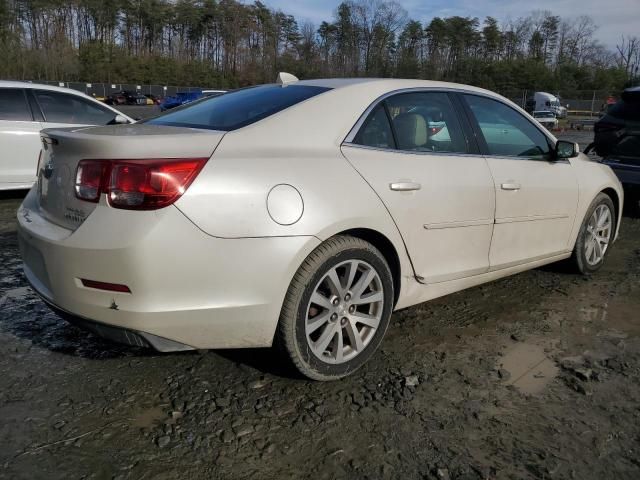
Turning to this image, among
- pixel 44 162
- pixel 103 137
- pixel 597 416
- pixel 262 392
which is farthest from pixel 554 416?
pixel 44 162

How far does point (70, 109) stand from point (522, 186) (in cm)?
619

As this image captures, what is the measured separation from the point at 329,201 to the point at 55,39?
80.4 m

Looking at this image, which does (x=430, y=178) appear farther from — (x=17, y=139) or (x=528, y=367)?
(x=17, y=139)

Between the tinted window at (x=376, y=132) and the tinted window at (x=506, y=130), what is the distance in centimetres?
88

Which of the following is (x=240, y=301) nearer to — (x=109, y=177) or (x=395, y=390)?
(x=109, y=177)

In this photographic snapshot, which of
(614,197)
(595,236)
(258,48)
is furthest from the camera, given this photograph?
(258,48)

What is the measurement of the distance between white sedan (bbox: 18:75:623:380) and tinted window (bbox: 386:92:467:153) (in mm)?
11

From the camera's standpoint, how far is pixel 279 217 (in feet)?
8.09

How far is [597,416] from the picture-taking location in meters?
2.59

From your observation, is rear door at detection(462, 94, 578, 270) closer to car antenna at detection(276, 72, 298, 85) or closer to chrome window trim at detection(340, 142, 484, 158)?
chrome window trim at detection(340, 142, 484, 158)

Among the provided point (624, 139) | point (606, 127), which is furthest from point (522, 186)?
point (606, 127)

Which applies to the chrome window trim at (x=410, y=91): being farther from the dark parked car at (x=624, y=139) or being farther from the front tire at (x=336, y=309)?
the dark parked car at (x=624, y=139)

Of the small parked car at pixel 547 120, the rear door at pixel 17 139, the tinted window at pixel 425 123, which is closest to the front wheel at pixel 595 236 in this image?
the tinted window at pixel 425 123

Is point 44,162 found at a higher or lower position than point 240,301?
higher
